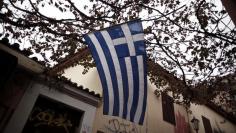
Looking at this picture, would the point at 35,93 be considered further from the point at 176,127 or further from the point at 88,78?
the point at 176,127

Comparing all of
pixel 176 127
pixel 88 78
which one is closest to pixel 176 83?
pixel 176 127

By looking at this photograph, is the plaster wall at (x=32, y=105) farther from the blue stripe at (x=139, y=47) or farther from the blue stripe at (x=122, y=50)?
the blue stripe at (x=139, y=47)

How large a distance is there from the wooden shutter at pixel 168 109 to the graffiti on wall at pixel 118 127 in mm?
2553

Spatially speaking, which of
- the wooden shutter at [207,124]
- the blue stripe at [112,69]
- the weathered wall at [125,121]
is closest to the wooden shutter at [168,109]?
the weathered wall at [125,121]

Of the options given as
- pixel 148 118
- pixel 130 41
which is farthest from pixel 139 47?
pixel 148 118

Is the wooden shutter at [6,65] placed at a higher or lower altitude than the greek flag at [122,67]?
higher

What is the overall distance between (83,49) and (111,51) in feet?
18.1

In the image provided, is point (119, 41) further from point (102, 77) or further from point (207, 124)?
point (207, 124)

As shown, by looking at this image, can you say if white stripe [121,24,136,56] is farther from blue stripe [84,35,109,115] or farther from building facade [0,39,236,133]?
building facade [0,39,236,133]

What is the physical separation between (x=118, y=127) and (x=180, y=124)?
173 inches

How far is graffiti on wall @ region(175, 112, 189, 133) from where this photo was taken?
10.9m

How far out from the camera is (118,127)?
327 inches

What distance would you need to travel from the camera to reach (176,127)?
10867 millimetres

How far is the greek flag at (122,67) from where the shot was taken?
12.4 feet
